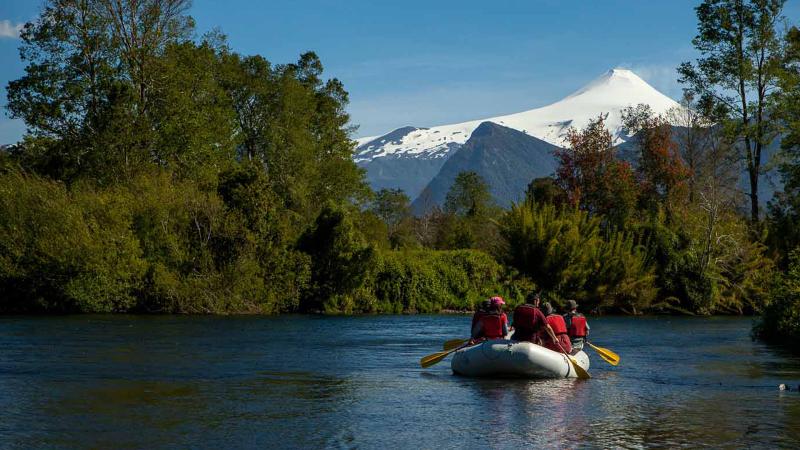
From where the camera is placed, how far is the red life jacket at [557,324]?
23.9m

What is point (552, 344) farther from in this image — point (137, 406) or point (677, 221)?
point (677, 221)

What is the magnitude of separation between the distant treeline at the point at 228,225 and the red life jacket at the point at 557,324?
86.6 ft

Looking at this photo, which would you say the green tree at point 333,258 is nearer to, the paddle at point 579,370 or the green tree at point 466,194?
the paddle at point 579,370

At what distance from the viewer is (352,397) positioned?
64.6 feet

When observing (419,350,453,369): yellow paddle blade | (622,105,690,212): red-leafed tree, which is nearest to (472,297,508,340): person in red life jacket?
(419,350,453,369): yellow paddle blade

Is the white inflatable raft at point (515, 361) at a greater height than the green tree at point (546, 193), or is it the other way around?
the green tree at point (546, 193)

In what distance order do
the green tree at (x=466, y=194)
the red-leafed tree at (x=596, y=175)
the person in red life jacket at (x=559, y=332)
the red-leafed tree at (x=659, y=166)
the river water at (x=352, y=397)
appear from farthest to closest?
the green tree at (x=466, y=194), the red-leafed tree at (x=659, y=166), the red-leafed tree at (x=596, y=175), the person in red life jacket at (x=559, y=332), the river water at (x=352, y=397)

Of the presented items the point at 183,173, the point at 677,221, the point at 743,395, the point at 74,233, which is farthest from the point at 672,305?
the point at 743,395

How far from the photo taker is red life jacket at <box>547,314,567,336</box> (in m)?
23.9

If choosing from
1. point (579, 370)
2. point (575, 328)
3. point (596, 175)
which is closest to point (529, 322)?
point (579, 370)

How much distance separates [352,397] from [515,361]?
4571 millimetres

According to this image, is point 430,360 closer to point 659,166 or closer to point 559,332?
point 559,332

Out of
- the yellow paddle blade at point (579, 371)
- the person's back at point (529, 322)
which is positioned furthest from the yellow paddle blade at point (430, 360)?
the yellow paddle blade at point (579, 371)

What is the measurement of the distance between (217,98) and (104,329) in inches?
1152
